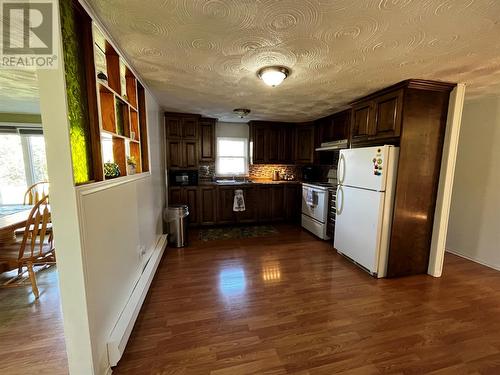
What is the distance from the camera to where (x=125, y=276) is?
72.7 inches

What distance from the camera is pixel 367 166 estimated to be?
2590 mm

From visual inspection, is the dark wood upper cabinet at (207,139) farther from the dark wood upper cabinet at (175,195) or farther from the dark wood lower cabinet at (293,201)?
the dark wood lower cabinet at (293,201)

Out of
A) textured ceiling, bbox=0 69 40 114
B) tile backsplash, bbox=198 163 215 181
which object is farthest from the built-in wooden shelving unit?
tile backsplash, bbox=198 163 215 181

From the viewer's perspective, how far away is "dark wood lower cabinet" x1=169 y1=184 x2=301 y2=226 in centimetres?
423

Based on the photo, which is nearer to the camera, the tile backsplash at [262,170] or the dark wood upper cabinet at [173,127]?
the dark wood upper cabinet at [173,127]

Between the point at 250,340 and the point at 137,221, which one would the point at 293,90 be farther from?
the point at 250,340

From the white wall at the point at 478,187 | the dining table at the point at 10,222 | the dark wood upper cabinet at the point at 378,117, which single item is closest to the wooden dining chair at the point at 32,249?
the dining table at the point at 10,222

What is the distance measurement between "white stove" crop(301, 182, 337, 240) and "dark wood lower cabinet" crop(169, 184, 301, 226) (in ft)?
1.44

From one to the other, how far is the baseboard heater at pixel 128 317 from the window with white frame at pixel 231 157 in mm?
2736

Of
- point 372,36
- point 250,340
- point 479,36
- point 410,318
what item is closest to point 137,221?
point 250,340

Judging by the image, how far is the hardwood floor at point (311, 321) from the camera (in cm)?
146

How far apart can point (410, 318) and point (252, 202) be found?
123 inches

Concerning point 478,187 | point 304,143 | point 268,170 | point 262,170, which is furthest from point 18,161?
point 478,187

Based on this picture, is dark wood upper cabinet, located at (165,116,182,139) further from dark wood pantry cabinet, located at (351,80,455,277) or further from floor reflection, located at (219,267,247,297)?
dark wood pantry cabinet, located at (351,80,455,277)
